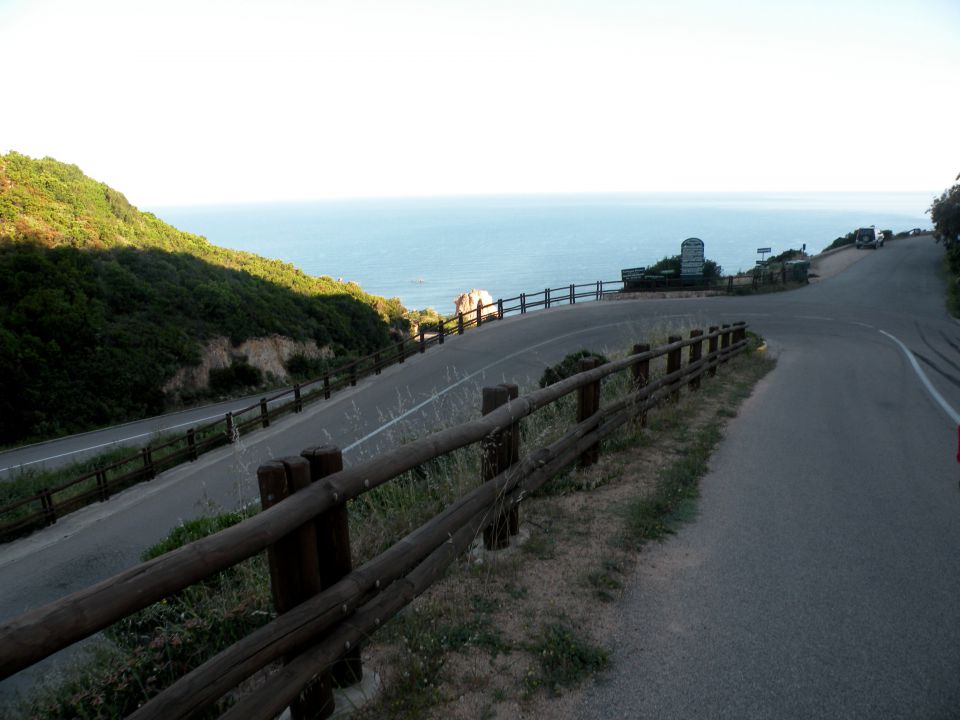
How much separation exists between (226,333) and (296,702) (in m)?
31.4

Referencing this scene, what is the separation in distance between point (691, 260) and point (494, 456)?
3674cm

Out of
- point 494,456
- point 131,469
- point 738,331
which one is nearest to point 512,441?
point 494,456

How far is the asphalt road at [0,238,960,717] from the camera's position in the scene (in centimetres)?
324

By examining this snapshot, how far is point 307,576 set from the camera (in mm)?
2648

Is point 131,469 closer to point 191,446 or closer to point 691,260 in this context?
point 191,446

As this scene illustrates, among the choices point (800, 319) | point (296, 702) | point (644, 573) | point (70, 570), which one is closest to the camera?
point (296, 702)

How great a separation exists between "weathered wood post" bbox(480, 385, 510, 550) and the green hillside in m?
24.2

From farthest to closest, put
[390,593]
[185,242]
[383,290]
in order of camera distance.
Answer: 1. [383,290]
2. [185,242]
3. [390,593]

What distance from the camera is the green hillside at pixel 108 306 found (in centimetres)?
2386

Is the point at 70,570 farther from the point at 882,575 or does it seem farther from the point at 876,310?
the point at 876,310

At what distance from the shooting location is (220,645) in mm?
3602

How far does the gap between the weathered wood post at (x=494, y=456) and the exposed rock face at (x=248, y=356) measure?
2673 centimetres

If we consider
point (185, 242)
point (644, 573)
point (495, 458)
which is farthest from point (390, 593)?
point (185, 242)

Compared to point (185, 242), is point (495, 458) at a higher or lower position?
lower
